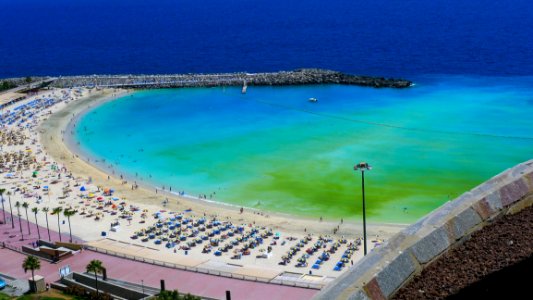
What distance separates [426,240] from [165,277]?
3130 cm

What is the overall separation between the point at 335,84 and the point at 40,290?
7941 cm

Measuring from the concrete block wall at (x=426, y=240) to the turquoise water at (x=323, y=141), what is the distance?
40.4 metres

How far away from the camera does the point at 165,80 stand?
11294cm

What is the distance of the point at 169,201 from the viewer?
55.3 metres

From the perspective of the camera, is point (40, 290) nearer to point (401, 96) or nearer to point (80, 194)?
point (80, 194)

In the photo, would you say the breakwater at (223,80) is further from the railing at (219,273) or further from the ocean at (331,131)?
the railing at (219,273)

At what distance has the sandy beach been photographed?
41.2m

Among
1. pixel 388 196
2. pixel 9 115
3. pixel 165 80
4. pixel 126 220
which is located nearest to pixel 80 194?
pixel 126 220

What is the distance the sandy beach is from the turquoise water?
9.57 feet

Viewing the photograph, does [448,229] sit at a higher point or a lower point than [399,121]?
higher

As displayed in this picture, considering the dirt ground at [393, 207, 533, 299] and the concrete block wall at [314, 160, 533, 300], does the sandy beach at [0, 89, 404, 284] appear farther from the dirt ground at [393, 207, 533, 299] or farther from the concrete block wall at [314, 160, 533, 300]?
the dirt ground at [393, 207, 533, 299]

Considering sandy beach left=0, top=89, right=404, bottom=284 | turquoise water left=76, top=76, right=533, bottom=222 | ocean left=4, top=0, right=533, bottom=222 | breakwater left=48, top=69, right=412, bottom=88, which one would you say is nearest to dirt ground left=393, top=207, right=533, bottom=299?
sandy beach left=0, top=89, right=404, bottom=284

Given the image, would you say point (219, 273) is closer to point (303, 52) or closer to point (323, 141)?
point (323, 141)

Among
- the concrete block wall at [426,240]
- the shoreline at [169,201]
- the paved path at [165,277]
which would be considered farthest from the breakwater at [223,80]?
the concrete block wall at [426,240]
